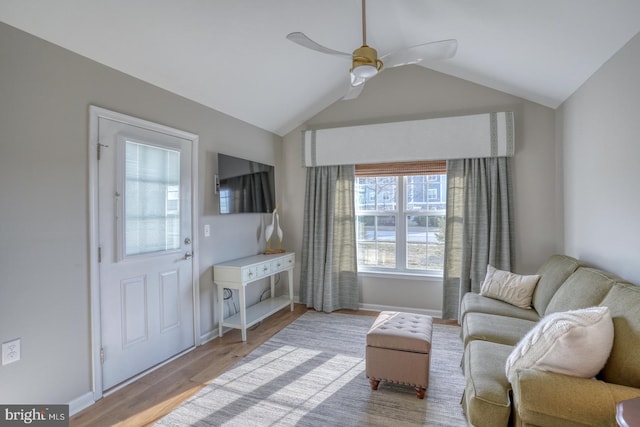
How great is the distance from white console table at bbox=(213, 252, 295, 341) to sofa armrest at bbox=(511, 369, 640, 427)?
2457mm

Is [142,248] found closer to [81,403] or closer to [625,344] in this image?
[81,403]

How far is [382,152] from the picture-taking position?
3.99 m

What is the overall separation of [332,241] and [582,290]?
2651 millimetres

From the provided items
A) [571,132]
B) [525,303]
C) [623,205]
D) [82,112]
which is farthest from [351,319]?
[82,112]

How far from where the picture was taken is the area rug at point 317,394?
2057 mm

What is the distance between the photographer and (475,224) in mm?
3639

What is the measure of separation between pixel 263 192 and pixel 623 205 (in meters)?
3.39

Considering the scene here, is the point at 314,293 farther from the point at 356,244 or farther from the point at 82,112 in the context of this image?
the point at 82,112

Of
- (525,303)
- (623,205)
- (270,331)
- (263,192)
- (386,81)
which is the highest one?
(386,81)

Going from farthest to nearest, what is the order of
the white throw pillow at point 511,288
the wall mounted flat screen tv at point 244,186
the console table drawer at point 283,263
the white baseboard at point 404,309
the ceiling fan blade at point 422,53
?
the white baseboard at point 404,309
the console table drawer at point 283,263
the wall mounted flat screen tv at point 244,186
the white throw pillow at point 511,288
the ceiling fan blade at point 422,53

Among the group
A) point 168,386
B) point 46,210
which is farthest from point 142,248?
point 168,386

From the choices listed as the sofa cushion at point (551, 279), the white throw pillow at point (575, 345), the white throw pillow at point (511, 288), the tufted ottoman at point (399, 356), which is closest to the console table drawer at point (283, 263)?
the tufted ottoman at point (399, 356)

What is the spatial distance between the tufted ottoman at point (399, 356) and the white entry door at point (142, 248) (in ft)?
5.91

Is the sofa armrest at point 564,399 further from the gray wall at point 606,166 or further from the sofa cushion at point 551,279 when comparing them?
the sofa cushion at point 551,279
